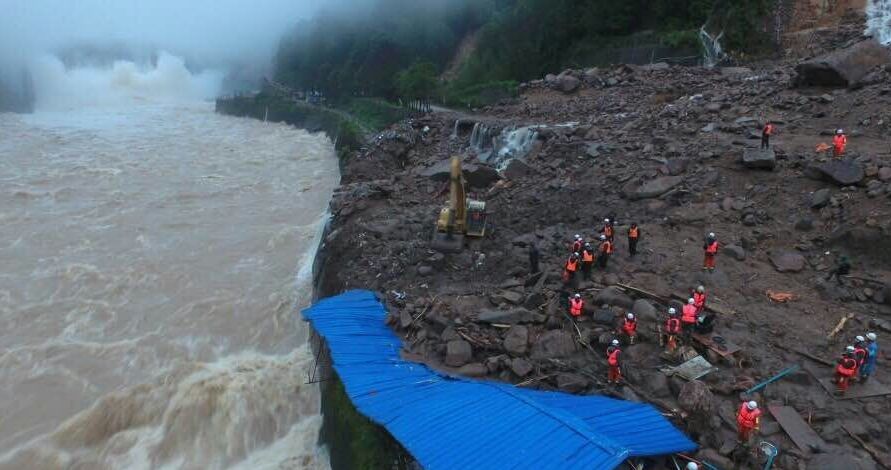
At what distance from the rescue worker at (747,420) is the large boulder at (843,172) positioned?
27.2ft

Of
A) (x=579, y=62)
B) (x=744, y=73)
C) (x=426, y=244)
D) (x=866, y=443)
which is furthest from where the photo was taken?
(x=579, y=62)

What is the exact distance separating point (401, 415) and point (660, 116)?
15843 mm

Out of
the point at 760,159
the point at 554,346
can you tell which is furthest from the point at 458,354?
the point at 760,159

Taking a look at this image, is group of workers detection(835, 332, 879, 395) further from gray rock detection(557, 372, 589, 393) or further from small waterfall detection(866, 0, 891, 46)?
small waterfall detection(866, 0, 891, 46)

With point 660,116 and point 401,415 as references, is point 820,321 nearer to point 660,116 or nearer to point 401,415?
point 401,415

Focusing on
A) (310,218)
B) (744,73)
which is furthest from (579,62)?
(310,218)

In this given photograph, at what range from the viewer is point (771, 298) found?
10.7 m

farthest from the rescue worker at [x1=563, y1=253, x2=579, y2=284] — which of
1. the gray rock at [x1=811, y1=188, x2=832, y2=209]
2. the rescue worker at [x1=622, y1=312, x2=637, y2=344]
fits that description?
the gray rock at [x1=811, y1=188, x2=832, y2=209]

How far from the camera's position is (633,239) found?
40.5ft

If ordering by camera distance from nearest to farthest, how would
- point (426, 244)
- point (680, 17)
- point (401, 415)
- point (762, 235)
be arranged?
point (401, 415)
point (762, 235)
point (426, 244)
point (680, 17)

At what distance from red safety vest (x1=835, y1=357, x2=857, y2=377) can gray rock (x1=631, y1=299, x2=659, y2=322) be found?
2740 mm

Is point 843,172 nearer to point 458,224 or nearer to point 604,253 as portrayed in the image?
point 604,253

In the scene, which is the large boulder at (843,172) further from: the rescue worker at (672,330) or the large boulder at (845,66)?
the rescue worker at (672,330)

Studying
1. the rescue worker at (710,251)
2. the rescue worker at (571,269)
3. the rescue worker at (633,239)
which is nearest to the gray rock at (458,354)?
the rescue worker at (571,269)
